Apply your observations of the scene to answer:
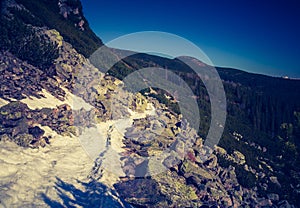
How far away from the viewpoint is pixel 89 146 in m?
32.9

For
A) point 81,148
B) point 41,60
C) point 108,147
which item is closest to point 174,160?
point 108,147

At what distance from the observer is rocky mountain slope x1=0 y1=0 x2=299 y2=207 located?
82.1ft

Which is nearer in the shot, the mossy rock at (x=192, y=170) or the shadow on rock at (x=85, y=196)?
the shadow on rock at (x=85, y=196)

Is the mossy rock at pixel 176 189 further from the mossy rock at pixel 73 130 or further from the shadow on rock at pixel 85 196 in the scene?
the mossy rock at pixel 73 130

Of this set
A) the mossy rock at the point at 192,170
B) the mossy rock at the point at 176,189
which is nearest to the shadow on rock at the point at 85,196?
the mossy rock at the point at 176,189

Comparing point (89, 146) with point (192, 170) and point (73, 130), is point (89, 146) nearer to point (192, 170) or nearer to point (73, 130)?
point (73, 130)

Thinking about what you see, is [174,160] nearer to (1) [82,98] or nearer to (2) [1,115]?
(1) [82,98]

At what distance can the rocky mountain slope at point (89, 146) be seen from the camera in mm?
25016

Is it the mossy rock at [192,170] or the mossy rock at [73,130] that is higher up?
the mossy rock at [73,130]

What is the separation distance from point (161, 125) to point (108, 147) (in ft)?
40.9

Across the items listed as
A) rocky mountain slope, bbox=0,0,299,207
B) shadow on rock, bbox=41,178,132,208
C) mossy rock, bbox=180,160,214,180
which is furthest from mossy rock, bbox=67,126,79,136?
mossy rock, bbox=180,160,214,180

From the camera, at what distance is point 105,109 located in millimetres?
42656

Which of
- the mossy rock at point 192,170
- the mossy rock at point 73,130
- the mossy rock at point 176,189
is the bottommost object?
the mossy rock at point 176,189

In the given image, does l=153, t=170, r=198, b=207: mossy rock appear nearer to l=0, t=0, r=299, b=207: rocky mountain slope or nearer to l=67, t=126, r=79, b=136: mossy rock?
l=0, t=0, r=299, b=207: rocky mountain slope
